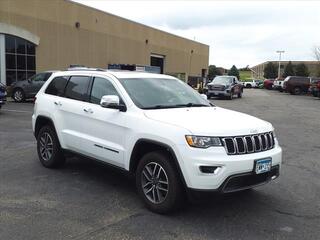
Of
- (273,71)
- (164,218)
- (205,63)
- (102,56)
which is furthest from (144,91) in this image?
(273,71)

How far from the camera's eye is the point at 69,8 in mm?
35469

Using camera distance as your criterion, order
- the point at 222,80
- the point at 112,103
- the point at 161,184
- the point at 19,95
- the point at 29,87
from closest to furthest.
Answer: the point at 161,184 < the point at 112,103 < the point at 29,87 < the point at 19,95 < the point at 222,80

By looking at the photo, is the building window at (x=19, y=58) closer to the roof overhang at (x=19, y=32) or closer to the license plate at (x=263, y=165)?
the roof overhang at (x=19, y=32)

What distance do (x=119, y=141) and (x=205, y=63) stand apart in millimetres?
76010

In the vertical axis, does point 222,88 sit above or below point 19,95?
above

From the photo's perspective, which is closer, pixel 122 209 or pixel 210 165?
pixel 210 165

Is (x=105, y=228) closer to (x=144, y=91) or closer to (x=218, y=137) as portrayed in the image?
(x=218, y=137)

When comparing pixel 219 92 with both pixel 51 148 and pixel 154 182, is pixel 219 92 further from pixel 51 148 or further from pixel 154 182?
pixel 154 182

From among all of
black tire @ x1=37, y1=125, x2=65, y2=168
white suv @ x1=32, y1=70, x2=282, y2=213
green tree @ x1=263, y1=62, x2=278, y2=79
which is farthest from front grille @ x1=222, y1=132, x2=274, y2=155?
green tree @ x1=263, y1=62, x2=278, y2=79

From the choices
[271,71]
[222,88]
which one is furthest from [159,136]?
[271,71]

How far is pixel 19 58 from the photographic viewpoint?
30.2 meters

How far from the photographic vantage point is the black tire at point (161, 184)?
5.20 metres

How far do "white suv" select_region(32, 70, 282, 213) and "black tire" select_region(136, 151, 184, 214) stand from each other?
0.04 ft

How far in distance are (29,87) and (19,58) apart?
7.26 meters
